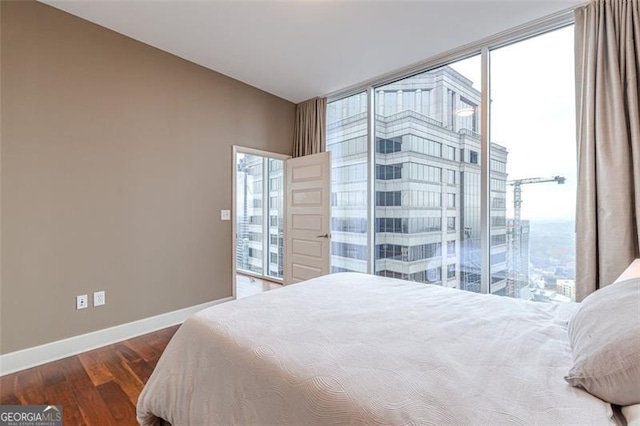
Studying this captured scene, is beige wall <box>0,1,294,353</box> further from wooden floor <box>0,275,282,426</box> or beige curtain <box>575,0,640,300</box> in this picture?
beige curtain <box>575,0,640,300</box>

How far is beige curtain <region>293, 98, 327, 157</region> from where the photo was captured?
13.4ft

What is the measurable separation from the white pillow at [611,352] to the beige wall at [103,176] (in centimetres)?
321

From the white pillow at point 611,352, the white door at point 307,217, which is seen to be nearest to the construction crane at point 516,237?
the white pillow at point 611,352

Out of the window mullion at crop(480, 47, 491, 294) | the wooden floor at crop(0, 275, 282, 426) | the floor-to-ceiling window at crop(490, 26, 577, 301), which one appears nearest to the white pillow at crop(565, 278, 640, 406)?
the floor-to-ceiling window at crop(490, 26, 577, 301)

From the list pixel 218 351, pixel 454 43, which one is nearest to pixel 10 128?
pixel 218 351

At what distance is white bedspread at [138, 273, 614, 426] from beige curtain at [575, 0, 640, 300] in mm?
Answer: 939

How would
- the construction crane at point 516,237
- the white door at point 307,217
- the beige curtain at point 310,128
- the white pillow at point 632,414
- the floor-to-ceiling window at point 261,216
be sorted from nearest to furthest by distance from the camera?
1. the white pillow at point 632,414
2. the construction crane at point 516,237
3. the white door at point 307,217
4. the beige curtain at point 310,128
5. the floor-to-ceiling window at point 261,216

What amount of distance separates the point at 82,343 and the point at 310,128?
3466mm

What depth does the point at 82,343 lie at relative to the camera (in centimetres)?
250

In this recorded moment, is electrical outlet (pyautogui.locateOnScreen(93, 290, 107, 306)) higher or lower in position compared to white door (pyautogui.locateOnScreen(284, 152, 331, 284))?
lower

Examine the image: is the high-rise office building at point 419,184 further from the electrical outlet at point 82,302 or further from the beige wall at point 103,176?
the electrical outlet at point 82,302

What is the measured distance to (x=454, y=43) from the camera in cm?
285

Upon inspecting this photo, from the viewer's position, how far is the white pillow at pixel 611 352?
0.76 metres

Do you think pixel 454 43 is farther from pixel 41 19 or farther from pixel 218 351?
pixel 41 19
